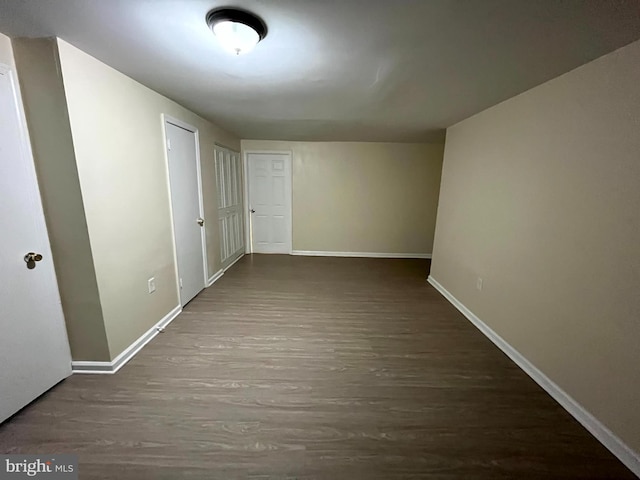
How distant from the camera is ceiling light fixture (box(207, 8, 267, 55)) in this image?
1.15 metres

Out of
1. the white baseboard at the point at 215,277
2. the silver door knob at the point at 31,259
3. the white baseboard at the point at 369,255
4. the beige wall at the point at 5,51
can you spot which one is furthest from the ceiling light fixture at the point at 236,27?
the white baseboard at the point at 369,255

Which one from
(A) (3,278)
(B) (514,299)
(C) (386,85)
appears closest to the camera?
(A) (3,278)

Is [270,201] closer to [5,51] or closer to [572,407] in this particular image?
[5,51]

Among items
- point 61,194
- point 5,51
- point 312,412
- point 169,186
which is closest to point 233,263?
point 169,186

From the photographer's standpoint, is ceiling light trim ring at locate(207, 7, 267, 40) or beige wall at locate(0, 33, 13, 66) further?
beige wall at locate(0, 33, 13, 66)

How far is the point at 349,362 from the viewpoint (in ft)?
6.83

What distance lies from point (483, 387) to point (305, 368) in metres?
1.26

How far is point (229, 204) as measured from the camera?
4.27 meters

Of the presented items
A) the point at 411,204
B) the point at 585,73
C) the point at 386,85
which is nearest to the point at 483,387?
the point at 585,73

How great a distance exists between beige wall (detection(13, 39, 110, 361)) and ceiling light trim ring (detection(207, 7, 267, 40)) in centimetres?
103

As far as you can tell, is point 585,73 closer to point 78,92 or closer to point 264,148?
point 78,92

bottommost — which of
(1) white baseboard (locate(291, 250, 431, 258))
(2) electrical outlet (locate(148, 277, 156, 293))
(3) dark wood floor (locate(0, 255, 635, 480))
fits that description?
(3) dark wood floor (locate(0, 255, 635, 480))

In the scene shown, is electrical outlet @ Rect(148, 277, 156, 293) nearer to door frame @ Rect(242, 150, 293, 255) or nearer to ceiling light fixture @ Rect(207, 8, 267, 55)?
ceiling light fixture @ Rect(207, 8, 267, 55)

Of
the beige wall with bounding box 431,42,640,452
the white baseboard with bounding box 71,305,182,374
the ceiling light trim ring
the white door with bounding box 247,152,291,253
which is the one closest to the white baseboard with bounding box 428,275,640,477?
the beige wall with bounding box 431,42,640,452
